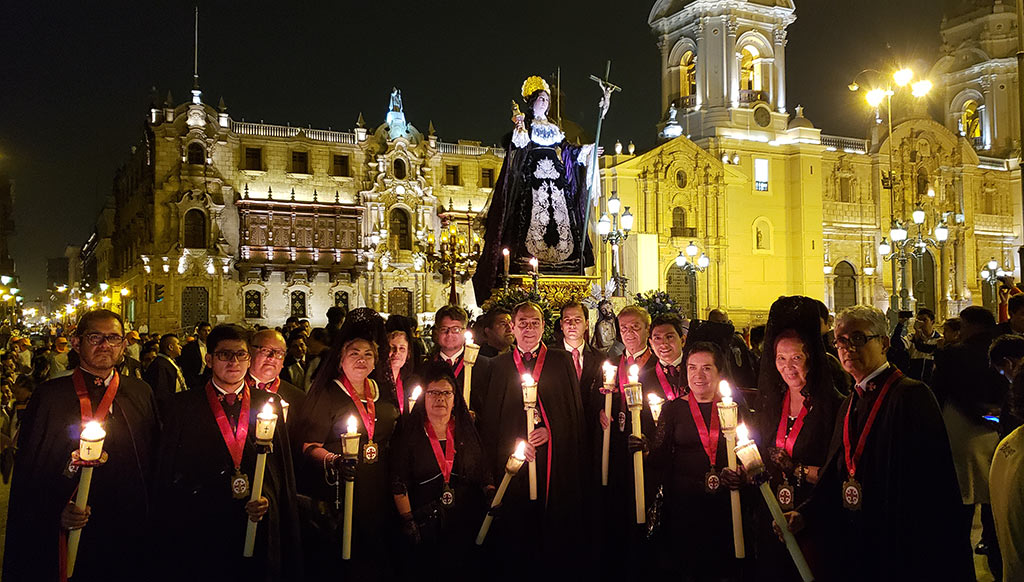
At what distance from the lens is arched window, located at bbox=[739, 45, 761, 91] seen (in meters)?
40.6

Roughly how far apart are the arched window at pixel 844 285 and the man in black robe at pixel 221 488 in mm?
44745

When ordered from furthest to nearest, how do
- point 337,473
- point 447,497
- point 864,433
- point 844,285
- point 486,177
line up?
point 844,285, point 486,177, point 447,497, point 337,473, point 864,433

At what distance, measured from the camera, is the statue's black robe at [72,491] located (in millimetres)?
3889

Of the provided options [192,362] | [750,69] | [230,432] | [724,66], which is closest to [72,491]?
[230,432]

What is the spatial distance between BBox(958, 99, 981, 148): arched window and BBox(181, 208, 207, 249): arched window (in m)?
48.9

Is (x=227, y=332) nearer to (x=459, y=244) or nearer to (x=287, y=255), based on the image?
(x=459, y=244)

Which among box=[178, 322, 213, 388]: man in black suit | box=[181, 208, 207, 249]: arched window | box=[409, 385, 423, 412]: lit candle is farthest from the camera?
box=[181, 208, 207, 249]: arched window

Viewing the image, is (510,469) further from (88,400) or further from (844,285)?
(844,285)

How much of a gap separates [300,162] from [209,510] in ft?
125

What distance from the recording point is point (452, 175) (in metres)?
43.3

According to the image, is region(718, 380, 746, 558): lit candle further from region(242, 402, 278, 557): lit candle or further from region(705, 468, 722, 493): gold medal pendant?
region(242, 402, 278, 557): lit candle

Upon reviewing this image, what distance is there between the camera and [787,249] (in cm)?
4175

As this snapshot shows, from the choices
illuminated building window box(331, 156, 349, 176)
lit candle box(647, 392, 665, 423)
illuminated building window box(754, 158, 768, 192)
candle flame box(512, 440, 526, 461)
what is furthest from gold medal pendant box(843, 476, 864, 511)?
illuminated building window box(754, 158, 768, 192)

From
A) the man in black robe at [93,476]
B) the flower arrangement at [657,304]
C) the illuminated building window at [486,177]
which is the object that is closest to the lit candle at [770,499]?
the man in black robe at [93,476]
